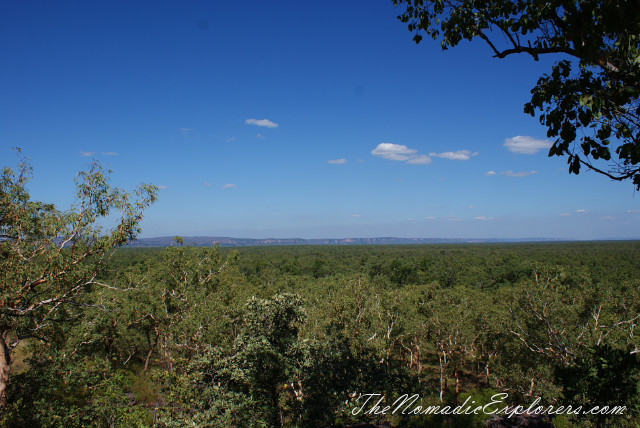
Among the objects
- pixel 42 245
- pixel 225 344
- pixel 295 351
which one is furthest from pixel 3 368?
pixel 225 344

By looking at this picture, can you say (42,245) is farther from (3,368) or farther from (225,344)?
(225,344)

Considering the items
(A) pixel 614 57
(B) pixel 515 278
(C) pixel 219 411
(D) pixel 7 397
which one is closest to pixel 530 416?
(C) pixel 219 411

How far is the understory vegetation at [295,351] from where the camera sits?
1164cm

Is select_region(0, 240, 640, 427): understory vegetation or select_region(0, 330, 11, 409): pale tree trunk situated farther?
select_region(0, 330, 11, 409): pale tree trunk

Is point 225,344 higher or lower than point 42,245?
lower

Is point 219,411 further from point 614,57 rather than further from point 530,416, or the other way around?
point 614,57

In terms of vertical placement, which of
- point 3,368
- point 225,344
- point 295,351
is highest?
point 295,351

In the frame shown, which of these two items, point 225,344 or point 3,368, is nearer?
point 3,368

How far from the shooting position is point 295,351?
12945 millimetres

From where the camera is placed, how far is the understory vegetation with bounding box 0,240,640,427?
11641mm

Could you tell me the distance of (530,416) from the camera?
1278 centimetres

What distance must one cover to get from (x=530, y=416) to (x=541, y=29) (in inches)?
531

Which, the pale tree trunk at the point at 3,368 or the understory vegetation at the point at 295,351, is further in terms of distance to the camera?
the pale tree trunk at the point at 3,368

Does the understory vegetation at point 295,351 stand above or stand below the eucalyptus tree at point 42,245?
below
